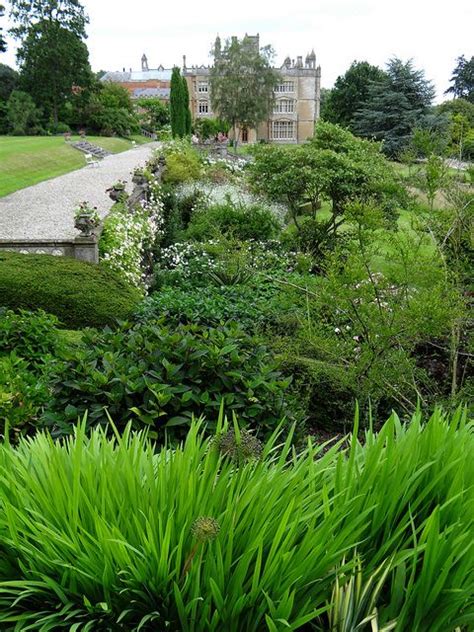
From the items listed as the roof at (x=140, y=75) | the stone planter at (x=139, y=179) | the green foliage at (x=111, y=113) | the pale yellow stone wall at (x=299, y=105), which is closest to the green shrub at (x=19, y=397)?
the stone planter at (x=139, y=179)

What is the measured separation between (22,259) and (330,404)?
4.61m

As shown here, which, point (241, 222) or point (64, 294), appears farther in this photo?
point (241, 222)

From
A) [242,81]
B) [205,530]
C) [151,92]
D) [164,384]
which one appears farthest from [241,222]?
[151,92]

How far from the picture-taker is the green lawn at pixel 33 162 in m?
21.6

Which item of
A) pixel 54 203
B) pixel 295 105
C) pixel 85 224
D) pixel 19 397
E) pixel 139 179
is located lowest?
pixel 19 397

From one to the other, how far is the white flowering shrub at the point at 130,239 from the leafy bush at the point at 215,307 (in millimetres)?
1454

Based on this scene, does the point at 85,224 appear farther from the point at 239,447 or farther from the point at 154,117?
the point at 154,117

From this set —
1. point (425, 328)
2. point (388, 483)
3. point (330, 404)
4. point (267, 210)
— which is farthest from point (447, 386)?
point (267, 210)

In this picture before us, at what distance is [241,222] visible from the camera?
525 inches

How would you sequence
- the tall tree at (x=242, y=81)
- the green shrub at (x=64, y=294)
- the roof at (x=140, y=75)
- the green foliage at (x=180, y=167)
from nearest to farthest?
the green shrub at (x=64, y=294) → the green foliage at (x=180, y=167) → the tall tree at (x=242, y=81) → the roof at (x=140, y=75)

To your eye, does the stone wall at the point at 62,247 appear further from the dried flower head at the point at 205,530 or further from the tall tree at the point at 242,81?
the tall tree at the point at 242,81

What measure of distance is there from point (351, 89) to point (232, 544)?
48.6 meters

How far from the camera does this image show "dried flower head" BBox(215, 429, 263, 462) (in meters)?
2.00

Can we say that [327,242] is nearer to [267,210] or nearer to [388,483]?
[267,210]
